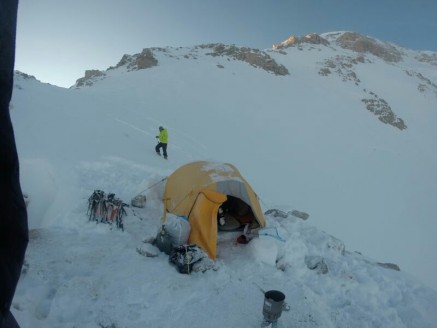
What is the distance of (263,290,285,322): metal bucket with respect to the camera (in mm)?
5223

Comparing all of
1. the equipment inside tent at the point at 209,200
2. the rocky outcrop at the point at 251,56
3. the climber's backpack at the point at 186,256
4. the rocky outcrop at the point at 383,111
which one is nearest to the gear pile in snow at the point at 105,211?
the equipment inside tent at the point at 209,200

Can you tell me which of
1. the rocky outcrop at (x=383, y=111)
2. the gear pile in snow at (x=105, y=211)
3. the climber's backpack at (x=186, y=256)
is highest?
the rocky outcrop at (x=383, y=111)

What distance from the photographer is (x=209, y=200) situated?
8.12m

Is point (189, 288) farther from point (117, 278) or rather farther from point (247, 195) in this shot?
point (247, 195)

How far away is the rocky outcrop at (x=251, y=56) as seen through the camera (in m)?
43.9

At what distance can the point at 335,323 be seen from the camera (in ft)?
20.9

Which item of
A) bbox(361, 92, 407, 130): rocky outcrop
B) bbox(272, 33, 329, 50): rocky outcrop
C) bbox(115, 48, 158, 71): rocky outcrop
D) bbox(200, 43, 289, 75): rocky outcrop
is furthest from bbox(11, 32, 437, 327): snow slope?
bbox(272, 33, 329, 50): rocky outcrop

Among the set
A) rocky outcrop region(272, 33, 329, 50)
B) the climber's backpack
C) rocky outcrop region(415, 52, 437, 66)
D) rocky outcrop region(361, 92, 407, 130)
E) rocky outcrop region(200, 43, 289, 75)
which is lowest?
the climber's backpack

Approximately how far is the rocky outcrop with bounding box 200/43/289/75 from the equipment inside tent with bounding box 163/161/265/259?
1438 inches

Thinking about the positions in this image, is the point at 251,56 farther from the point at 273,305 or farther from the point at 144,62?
the point at 273,305

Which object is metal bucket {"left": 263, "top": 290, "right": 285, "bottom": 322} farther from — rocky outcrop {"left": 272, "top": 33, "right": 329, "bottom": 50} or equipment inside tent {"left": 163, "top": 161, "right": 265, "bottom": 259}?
rocky outcrop {"left": 272, "top": 33, "right": 329, "bottom": 50}

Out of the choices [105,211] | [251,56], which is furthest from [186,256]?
[251,56]

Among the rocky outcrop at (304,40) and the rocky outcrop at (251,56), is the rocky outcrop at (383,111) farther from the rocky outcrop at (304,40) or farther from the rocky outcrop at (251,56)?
the rocky outcrop at (304,40)

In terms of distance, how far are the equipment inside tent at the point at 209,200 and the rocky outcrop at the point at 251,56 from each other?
36.5 metres
